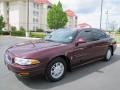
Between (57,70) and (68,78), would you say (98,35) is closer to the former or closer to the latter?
(68,78)

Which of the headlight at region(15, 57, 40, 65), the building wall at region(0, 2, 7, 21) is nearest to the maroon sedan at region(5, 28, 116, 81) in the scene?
the headlight at region(15, 57, 40, 65)

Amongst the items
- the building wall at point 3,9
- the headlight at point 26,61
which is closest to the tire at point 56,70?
the headlight at point 26,61

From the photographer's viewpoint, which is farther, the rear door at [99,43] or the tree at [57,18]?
the tree at [57,18]

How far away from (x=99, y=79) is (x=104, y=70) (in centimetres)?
104

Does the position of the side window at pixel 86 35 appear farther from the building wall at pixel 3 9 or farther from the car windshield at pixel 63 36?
the building wall at pixel 3 9

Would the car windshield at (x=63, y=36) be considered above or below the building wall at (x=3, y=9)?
below

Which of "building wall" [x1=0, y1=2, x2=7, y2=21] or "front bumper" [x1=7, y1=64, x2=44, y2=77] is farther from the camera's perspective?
"building wall" [x1=0, y1=2, x2=7, y2=21]

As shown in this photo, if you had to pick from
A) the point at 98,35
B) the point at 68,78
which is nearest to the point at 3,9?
the point at 98,35

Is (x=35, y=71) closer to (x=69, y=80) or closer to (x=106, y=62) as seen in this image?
(x=69, y=80)

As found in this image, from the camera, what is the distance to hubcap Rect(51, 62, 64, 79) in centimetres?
491

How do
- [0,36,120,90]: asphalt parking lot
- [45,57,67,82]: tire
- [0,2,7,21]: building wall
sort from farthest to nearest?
[0,2,7,21]: building wall, [45,57,67,82]: tire, [0,36,120,90]: asphalt parking lot

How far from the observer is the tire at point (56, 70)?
478 cm

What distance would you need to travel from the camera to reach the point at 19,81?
492 centimetres

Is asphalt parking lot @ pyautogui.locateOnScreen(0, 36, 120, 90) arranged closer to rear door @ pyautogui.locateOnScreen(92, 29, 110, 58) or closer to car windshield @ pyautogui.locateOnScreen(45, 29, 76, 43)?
rear door @ pyautogui.locateOnScreen(92, 29, 110, 58)
